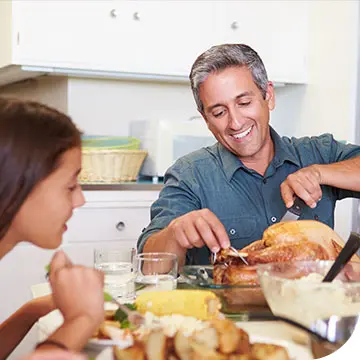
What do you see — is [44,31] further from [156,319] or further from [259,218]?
[156,319]

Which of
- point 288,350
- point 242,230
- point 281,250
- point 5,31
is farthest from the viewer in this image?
point 5,31

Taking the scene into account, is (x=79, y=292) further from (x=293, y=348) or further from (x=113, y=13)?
(x=113, y=13)

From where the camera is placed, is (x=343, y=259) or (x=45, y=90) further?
(x=45, y=90)

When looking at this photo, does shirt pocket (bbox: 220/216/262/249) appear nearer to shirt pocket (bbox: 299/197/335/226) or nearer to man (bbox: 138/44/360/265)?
man (bbox: 138/44/360/265)

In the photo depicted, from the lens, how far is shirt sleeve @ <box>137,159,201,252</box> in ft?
6.23

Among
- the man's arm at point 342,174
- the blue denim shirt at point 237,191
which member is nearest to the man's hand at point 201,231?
the blue denim shirt at point 237,191

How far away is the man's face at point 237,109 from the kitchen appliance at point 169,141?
3.95 feet

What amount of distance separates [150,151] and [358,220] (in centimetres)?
99

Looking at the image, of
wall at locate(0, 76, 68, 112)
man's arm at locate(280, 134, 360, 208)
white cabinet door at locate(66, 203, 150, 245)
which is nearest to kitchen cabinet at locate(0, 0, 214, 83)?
wall at locate(0, 76, 68, 112)

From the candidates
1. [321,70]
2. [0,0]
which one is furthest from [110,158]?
[321,70]

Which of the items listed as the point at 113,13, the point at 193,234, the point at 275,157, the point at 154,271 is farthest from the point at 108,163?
the point at 154,271

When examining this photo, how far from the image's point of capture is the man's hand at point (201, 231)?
53.9 inches

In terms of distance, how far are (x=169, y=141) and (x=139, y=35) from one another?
49 cm

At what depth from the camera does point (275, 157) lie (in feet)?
6.73
